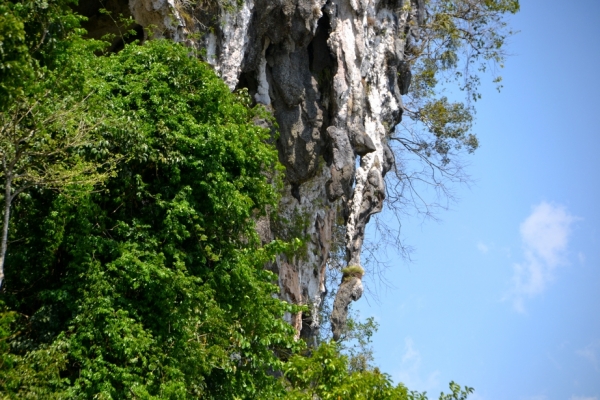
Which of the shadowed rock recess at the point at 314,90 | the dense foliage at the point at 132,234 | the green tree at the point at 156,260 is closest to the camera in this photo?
the dense foliage at the point at 132,234

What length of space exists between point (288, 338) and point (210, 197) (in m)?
2.72

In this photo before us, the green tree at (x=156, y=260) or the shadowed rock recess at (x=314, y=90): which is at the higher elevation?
the shadowed rock recess at (x=314, y=90)

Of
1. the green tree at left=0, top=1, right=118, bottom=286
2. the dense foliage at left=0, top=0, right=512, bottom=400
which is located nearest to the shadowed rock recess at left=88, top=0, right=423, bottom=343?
the dense foliage at left=0, top=0, right=512, bottom=400

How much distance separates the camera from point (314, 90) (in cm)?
2300

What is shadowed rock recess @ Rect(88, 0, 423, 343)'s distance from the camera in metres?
19.2

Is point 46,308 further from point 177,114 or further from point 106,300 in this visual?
point 177,114

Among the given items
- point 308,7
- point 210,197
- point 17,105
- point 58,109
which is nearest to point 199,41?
point 308,7

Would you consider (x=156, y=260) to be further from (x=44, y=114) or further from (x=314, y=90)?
(x=314, y=90)

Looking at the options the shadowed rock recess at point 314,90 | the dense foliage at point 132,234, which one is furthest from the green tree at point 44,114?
the shadowed rock recess at point 314,90

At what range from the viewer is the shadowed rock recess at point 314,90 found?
1919 cm

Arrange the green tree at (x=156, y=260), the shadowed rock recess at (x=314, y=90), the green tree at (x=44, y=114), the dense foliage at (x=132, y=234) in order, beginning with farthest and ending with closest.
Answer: the shadowed rock recess at (x=314, y=90), the green tree at (x=156, y=260), the dense foliage at (x=132, y=234), the green tree at (x=44, y=114)

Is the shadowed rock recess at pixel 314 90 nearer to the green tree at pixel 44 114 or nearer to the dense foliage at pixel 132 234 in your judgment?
the dense foliage at pixel 132 234

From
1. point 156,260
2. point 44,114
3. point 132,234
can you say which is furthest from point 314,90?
point 44,114

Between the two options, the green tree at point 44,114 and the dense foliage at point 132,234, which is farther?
the dense foliage at point 132,234
